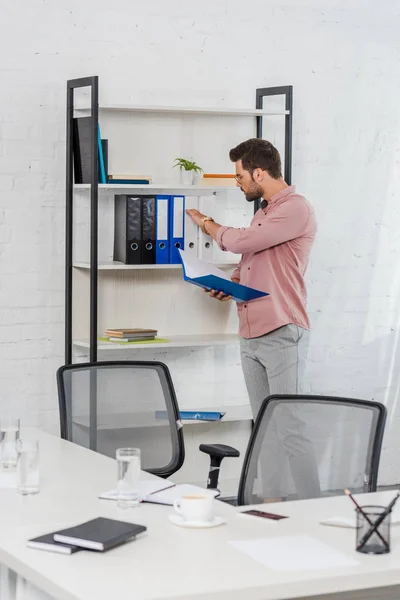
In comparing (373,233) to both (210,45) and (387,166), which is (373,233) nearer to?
(387,166)

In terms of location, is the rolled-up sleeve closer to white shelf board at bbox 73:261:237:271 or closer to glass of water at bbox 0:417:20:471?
white shelf board at bbox 73:261:237:271

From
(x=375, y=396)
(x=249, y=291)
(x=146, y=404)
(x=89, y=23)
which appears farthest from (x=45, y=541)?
(x=375, y=396)

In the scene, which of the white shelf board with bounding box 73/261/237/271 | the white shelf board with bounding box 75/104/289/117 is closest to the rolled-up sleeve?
the white shelf board with bounding box 73/261/237/271

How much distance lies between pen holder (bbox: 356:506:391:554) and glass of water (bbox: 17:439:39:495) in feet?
2.76

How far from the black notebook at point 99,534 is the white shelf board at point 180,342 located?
2.28m

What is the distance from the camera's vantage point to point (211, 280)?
4.24 m

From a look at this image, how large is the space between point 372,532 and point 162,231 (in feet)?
8.68

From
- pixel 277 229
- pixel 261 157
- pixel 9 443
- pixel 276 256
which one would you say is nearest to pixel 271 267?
pixel 276 256

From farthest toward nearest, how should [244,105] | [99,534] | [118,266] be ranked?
1. [244,105]
2. [118,266]
3. [99,534]

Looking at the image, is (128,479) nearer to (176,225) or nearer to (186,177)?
(176,225)

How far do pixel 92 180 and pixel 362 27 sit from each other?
A: 5.69ft

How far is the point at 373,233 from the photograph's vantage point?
5227mm

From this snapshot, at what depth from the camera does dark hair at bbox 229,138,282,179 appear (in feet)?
13.7

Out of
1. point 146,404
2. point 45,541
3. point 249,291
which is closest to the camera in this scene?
point 45,541
